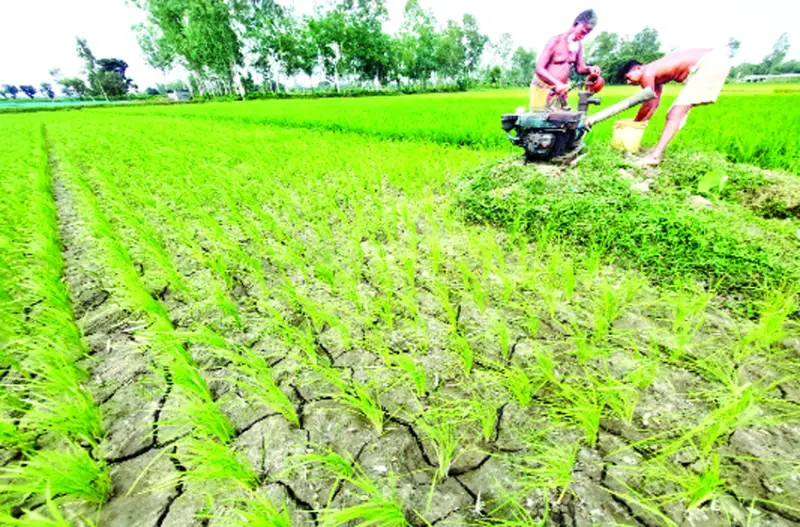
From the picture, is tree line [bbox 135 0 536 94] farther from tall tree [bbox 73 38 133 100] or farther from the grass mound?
the grass mound

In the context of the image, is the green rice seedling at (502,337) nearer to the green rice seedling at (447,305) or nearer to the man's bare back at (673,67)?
the green rice seedling at (447,305)

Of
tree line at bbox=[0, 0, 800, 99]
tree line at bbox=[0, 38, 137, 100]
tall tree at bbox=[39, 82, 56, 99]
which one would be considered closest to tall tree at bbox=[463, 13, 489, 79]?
tree line at bbox=[0, 0, 800, 99]

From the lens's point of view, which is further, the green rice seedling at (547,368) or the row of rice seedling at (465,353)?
the green rice seedling at (547,368)

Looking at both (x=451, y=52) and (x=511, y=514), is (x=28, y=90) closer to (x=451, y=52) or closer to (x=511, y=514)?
(x=451, y=52)

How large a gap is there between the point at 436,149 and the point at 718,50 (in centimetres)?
356

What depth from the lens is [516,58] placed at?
6969 centimetres

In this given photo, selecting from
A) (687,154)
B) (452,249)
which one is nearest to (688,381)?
(452,249)

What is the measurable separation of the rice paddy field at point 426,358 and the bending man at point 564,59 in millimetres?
967

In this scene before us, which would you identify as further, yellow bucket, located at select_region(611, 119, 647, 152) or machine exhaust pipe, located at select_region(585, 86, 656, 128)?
yellow bucket, located at select_region(611, 119, 647, 152)

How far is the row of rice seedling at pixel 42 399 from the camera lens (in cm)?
111

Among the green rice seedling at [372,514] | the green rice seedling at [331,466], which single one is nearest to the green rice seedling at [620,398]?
the green rice seedling at [372,514]

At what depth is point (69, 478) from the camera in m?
1.08

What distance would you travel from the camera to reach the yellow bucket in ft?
13.4

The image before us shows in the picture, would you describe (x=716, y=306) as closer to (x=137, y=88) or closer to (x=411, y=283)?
(x=411, y=283)
